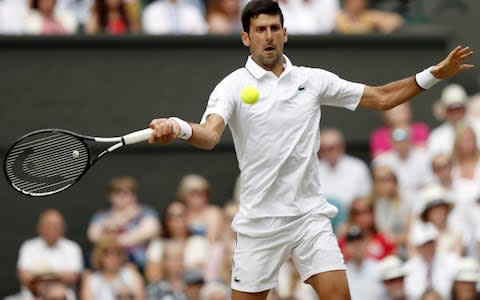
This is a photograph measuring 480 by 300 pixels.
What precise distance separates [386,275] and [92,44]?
13.9 feet

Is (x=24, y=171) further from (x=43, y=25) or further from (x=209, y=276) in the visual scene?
(x=43, y=25)

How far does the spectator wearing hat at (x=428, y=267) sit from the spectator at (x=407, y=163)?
3.15 feet

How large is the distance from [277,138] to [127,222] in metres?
4.88

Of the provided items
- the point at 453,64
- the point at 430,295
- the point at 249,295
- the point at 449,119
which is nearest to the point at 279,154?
the point at 249,295

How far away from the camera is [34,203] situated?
1368 cm

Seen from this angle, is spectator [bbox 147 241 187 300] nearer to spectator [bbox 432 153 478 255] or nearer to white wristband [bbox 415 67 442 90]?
spectator [bbox 432 153 478 255]

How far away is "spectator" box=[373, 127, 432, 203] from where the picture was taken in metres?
12.9

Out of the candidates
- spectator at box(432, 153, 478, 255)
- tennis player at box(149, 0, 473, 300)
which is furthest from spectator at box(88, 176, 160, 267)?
tennis player at box(149, 0, 473, 300)

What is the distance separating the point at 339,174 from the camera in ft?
42.4

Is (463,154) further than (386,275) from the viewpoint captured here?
Yes

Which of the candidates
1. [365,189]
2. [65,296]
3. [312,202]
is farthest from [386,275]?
[312,202]

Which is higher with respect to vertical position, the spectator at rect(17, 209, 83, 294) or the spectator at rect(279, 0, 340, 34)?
the spectator at rect(279, 0, 340, 34)

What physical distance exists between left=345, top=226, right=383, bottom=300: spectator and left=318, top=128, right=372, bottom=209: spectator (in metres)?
1.09

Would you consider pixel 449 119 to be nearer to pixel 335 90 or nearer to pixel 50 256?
pixel 50 256
